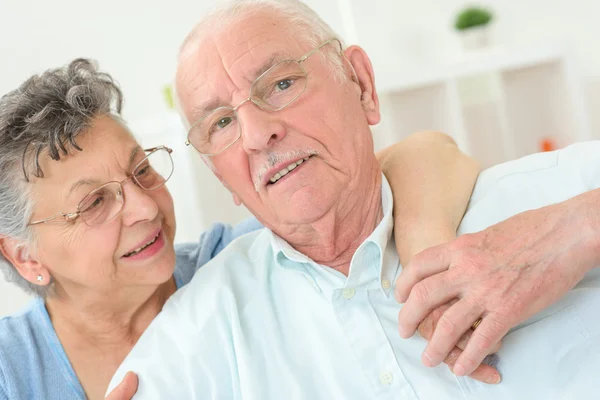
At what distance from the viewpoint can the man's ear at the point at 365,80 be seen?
1789 mm

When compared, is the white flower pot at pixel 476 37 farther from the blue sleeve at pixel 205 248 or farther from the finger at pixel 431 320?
the finger at pixel 431 320

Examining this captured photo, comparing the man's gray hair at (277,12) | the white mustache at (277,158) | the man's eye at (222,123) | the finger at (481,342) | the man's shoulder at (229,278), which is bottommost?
the man's shoulder at (229,278)

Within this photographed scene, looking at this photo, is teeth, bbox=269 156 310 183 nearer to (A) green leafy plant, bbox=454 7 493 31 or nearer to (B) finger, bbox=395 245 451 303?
(B) finger, bbox=395 245 451 303

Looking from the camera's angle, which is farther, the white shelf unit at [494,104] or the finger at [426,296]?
the white shelf unit at [494,104]

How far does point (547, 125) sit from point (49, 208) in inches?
117

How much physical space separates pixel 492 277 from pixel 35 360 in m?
1.27

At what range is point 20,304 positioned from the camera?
127 inches

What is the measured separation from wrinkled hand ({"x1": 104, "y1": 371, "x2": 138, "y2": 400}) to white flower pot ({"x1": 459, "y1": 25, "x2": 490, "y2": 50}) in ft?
9.73

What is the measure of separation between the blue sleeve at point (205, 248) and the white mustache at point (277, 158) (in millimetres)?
586

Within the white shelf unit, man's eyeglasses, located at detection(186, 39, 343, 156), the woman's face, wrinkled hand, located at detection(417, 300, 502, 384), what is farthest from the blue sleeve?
the white shelf unit

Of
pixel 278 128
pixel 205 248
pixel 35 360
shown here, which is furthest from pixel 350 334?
pixel 35 360

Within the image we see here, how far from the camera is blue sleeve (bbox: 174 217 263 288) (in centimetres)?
210

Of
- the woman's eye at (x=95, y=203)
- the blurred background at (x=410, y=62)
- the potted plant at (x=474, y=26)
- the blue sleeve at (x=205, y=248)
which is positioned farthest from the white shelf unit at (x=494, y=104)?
the woman's eye at (x=95, y=203)

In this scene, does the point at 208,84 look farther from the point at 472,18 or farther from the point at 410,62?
the point at 410,62
